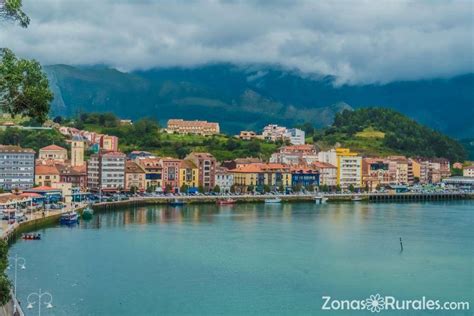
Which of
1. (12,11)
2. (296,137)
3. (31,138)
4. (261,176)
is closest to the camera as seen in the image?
(12,11)

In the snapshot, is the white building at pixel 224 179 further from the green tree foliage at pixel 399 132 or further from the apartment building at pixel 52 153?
the green tree foliage at pixel 399 132

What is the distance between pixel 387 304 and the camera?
660 inches

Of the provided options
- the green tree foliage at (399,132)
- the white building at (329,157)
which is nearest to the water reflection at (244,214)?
the white building at (329,157)

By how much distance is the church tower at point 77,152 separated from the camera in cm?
5119

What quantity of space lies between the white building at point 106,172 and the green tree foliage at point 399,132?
3214 cm

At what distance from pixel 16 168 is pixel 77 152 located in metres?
8.06

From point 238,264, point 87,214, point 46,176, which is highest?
point 46,176

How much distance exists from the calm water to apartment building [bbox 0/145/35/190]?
35.0ft

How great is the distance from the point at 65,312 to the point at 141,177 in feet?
116

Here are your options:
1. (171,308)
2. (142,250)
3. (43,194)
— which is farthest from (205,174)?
(171,308)

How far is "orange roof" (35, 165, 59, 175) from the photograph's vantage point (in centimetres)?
4545

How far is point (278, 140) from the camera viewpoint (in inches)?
2798

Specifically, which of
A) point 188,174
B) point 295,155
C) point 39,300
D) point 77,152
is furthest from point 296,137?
point 39,300

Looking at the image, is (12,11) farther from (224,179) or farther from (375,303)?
(224,179)
